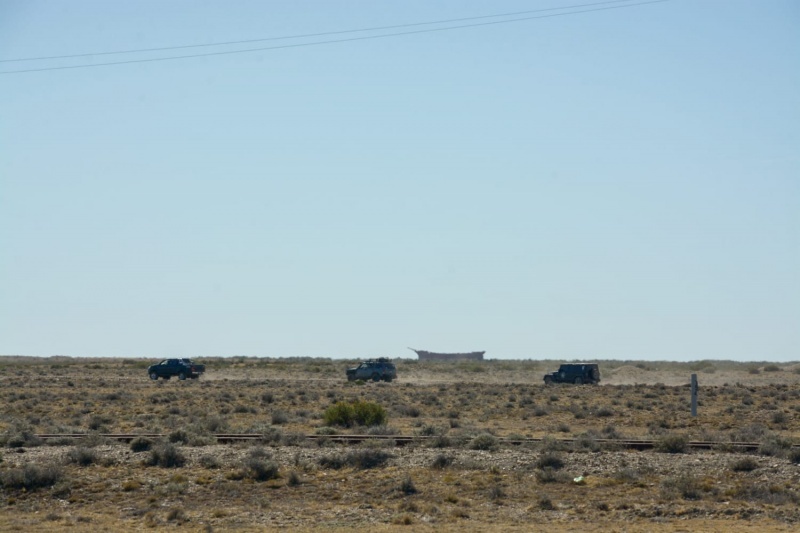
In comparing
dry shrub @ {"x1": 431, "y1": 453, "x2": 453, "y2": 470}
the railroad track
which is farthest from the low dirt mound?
dry shrub @ {"x1": 431, "y1": 453, "x2": 453, "y2": 470}

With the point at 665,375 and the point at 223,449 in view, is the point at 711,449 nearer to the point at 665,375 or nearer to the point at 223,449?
the point at 223,449

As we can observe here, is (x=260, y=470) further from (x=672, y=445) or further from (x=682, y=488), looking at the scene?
(x=672, y=445)

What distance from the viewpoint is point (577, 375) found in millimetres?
65562

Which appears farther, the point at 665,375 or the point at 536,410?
the point at 665,375

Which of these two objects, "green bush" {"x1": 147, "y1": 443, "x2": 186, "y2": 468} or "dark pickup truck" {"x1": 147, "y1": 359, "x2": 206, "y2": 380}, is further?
"dark pickup truck" {"x1": 147, "y1": 359, "x2": 206, "y2": 380}

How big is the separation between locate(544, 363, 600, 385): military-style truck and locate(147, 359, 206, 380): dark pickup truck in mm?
25675

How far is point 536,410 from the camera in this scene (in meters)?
43.3

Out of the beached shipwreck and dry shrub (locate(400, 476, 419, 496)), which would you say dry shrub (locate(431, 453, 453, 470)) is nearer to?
dry shrub (locate(400, 476, 419, 496))

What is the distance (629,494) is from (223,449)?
11.0m

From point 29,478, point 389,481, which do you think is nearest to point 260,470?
point 389,481

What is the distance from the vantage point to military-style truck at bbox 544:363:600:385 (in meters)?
65.4

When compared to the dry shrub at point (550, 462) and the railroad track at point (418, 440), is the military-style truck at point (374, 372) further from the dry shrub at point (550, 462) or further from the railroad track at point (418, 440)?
the dry shrub at point (550, 462)

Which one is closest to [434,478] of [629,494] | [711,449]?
[629,494]

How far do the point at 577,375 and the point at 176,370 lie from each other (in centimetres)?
2923
